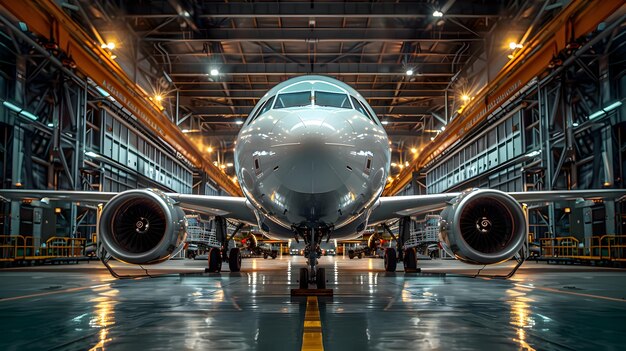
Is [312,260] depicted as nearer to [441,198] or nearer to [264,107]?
[264,107]

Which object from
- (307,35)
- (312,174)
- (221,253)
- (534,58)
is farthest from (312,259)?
(307,35)

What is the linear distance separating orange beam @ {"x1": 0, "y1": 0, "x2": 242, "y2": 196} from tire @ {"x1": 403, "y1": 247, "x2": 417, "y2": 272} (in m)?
14.2

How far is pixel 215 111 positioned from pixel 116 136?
1053 centimetres

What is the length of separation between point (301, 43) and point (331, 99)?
2114 cm

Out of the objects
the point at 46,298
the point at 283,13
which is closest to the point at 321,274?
the point at 46,298

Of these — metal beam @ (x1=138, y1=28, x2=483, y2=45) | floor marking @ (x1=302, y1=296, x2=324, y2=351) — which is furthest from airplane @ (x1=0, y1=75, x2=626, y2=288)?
metal beam @ (x1=138, y1=28, x2=483, y2=45)

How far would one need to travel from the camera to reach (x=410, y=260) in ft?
49.4

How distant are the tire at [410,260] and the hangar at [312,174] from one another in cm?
4

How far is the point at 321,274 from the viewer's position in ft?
26.9

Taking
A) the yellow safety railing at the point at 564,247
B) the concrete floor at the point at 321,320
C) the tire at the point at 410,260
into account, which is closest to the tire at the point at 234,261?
the tire at the point at 410,260

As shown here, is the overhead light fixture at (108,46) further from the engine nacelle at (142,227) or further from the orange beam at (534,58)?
the orange beam at (534,58)

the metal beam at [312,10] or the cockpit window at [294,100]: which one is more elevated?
the metal beam at [312,10]

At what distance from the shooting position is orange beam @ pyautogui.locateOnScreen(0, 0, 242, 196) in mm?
17781

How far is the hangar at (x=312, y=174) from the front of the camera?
5559 millimetres
